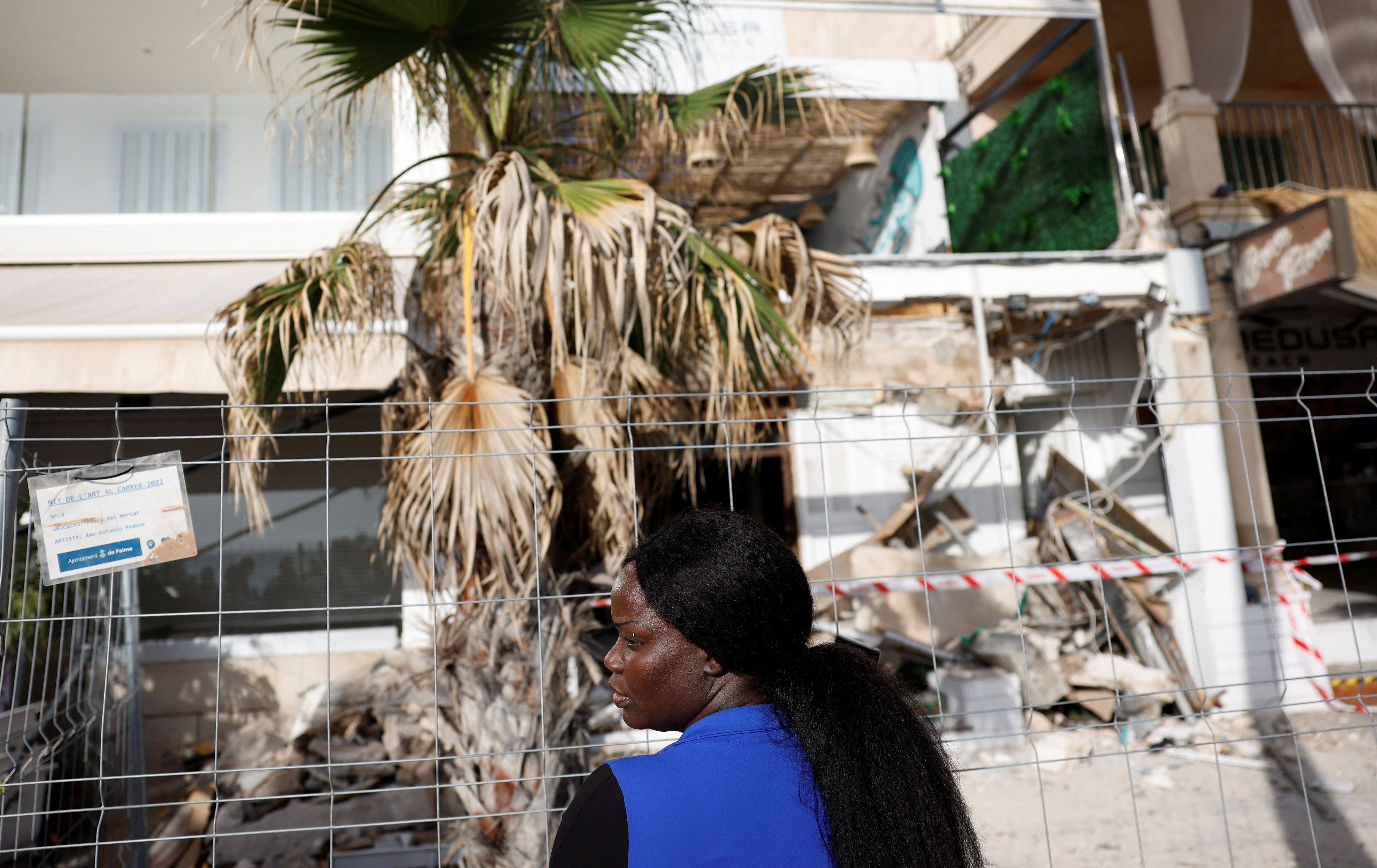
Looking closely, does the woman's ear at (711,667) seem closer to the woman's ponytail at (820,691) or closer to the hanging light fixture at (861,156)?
the woman's ponytail at (820,691)

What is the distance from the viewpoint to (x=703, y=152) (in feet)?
20.5

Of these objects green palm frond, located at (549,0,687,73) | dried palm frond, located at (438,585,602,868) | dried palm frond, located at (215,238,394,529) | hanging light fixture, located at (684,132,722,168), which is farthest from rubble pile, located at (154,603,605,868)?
hanging light fixture, located at (684,132,722,168)

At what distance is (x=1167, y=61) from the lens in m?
7.02

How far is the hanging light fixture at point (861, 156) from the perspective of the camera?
322 inches

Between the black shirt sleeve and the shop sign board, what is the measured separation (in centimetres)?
621

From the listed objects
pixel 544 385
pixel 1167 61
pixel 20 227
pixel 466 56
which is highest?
pixel 1167 61

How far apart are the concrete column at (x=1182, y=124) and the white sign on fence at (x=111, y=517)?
6974mm

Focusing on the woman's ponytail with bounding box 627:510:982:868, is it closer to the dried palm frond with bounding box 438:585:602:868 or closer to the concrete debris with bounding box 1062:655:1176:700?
the dried palm frond with bounding box 438:585:602:868

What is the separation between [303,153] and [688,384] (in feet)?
12.5

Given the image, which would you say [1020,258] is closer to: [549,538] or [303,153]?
[549,538]

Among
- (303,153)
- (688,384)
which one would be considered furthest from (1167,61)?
(303,153)

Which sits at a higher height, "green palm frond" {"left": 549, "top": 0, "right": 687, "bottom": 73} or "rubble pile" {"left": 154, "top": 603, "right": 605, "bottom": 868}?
"green palm frond" {"left": 549, "top": 0, "right": 687, "bottom": 73}

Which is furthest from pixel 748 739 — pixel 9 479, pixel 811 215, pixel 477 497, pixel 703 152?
pixel 811 215

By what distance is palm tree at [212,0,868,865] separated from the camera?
2.96 meters
